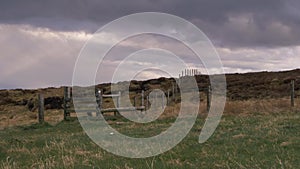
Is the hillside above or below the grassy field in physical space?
above

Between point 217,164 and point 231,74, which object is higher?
point 231,74

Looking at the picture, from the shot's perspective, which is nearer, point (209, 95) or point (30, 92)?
point (209, 95)

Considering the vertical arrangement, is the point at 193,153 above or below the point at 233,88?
below

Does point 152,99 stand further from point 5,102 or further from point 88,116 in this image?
point 5,102

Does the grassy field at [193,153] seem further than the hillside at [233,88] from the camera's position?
No

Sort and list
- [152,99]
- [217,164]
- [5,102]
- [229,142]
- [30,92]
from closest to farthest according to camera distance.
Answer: [217,164], [229,142], [152,99], [5,102], [30,92]

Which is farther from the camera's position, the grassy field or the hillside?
the hillside

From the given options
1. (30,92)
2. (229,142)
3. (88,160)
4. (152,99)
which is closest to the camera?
(88,160)

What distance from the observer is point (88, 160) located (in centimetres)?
926

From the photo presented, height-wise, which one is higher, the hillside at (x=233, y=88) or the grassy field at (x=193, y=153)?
the hillside at (x=233, y=88)

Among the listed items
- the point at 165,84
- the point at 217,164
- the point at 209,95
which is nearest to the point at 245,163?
the point at 217,164

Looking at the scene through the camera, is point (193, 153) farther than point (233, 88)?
No

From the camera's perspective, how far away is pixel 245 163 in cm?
805

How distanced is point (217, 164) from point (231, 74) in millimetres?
60527
